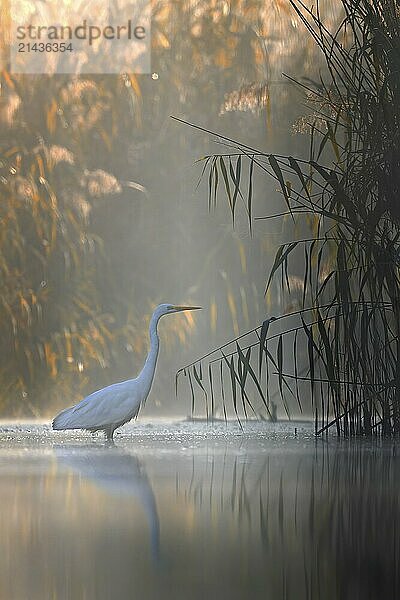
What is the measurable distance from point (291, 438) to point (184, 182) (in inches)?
41.8

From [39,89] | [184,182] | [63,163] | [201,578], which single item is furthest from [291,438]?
[201,578]

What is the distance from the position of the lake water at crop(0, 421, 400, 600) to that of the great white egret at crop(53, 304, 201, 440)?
0.31 ft

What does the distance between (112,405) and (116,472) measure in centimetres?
88

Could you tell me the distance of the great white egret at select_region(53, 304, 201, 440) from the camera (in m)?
3.85

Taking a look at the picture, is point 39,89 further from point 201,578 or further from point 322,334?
point 201,578

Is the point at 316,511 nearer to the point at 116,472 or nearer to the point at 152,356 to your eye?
the point at 116,472

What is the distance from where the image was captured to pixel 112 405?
3855 millimetres

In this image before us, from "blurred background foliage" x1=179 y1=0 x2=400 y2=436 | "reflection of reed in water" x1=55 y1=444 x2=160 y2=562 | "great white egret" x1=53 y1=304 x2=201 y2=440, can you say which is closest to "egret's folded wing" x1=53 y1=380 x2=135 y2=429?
"great white egret" x1=53 y1=304 x2=201 y2=440

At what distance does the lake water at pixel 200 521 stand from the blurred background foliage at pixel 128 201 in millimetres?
486

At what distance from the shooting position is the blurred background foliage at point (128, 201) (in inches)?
161

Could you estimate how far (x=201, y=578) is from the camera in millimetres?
1651

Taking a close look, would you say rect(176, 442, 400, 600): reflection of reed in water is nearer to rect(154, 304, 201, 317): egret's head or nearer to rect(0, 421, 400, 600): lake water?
rect(0, 421, 400, 600): lake water

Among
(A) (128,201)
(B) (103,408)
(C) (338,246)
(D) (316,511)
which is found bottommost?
(D) (316,511)

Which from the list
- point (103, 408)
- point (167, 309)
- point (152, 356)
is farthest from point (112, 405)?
point (167, 309)
